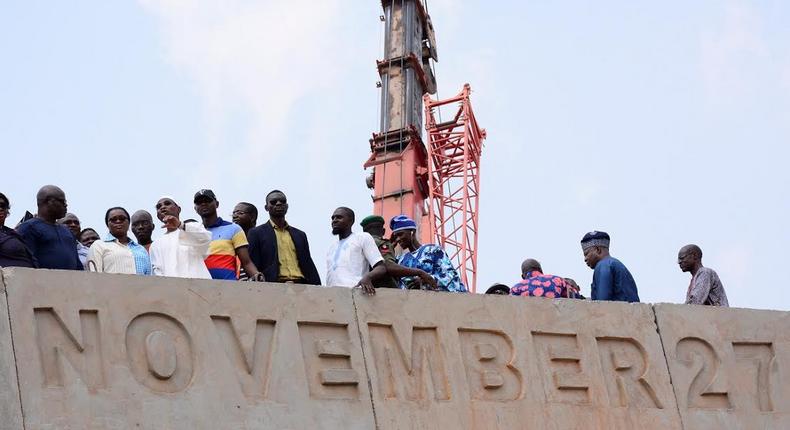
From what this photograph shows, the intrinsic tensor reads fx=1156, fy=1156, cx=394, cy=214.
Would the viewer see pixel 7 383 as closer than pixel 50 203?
Yes

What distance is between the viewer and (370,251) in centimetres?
809

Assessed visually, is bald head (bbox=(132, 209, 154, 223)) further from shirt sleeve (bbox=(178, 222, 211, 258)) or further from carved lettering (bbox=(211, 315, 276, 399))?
carved lettering (bbox=(211, 315, 276, 399))

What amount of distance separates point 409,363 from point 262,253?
1.43 metres

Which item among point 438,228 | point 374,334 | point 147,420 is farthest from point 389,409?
point 438,228

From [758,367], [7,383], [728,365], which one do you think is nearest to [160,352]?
[7,383]

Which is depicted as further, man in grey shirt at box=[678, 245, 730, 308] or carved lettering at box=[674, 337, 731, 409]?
man in grey shirt at box=[678, 245, 730, 308]

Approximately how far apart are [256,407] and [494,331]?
1.78m

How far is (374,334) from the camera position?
7.67 metres

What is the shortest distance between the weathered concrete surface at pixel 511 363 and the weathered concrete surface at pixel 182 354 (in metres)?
0.23

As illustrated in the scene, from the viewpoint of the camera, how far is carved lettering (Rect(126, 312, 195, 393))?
22.9ft

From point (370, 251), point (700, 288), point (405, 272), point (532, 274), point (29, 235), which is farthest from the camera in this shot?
point (532, 274)

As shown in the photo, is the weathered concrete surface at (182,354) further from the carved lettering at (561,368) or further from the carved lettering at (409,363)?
the carved lettering at (561,368)

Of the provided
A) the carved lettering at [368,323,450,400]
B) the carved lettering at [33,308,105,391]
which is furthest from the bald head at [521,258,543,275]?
the carved lettering at [33,308,105,391]

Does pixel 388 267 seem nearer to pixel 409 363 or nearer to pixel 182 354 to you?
pixel 409 363
